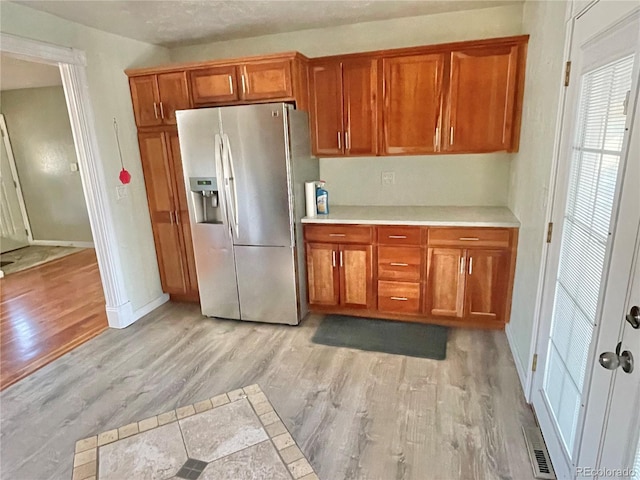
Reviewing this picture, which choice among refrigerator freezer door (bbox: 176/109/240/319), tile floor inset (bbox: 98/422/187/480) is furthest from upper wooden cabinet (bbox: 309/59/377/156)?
tile floor inset (bbox: 98/422/187/480)

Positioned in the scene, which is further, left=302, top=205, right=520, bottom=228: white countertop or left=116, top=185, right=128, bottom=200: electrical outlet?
left=116, top=185, right=128, bottom=200: electrical outlet

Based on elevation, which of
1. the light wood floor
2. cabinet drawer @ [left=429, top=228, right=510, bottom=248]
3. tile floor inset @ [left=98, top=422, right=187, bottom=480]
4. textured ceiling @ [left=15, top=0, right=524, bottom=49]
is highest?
textured ceiling @ [left=15, top=0, right=524, bottom=49]

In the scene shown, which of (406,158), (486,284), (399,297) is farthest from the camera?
(406,158)

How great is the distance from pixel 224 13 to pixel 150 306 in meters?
2.59

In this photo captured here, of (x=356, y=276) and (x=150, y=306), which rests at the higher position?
(x=356, y=276)

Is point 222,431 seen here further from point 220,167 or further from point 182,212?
point 182,212

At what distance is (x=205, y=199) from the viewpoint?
10.5ft

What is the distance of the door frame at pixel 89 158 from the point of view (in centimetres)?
256

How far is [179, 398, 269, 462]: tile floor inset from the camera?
194 cm

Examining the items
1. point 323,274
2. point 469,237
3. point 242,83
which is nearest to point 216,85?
point 242,83

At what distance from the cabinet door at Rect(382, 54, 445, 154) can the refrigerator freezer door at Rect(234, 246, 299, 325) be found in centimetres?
126

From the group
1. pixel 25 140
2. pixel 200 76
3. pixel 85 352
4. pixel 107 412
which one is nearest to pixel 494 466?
pixel 107 412

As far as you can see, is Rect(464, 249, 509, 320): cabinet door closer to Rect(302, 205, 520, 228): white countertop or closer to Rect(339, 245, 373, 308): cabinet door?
Rect(302, 205, 520, 228): white countertop

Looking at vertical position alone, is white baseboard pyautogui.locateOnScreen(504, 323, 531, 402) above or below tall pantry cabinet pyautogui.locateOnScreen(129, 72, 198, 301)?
below
